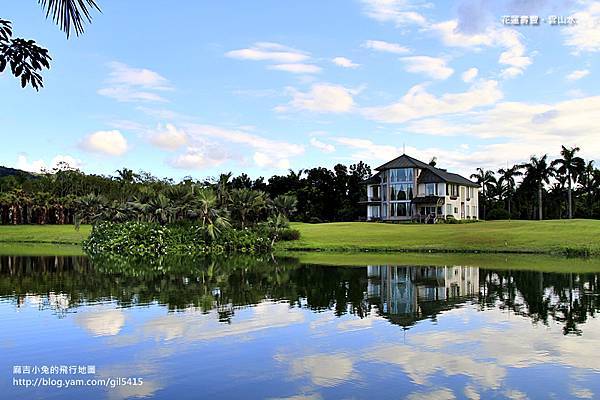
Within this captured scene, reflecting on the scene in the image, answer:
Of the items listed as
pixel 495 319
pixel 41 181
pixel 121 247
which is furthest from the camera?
pixel 41 181

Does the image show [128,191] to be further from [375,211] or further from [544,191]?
[544,191]

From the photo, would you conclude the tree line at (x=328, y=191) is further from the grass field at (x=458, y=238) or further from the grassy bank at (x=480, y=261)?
the grassy bank at (x=480, y=261)

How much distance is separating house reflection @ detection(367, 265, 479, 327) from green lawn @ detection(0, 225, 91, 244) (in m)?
50.7

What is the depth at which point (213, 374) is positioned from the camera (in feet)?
41.9

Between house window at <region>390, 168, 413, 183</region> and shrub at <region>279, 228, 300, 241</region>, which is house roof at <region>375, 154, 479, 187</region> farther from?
shrub at <region>279, 228, 300, 241</region>

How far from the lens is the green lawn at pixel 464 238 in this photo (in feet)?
Result: 171

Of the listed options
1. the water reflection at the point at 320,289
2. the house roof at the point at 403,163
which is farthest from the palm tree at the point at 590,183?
the water reflection at the point at 320,289

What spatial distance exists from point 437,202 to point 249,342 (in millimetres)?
71121

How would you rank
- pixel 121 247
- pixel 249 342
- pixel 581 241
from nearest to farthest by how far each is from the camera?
1. pixel 249 342
2. pixel 581 241
3. pixel 121 247

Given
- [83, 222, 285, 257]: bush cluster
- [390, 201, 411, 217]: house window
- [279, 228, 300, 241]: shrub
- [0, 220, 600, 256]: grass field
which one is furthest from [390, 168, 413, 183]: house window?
[83, 222, 285, 257]: bush cluster

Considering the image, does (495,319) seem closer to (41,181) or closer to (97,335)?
(97,335)

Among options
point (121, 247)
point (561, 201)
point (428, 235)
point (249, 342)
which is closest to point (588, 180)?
point (561, 201)

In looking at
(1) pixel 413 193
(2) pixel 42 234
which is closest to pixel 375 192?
(1) pixel 413 193

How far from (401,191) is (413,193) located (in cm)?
173
